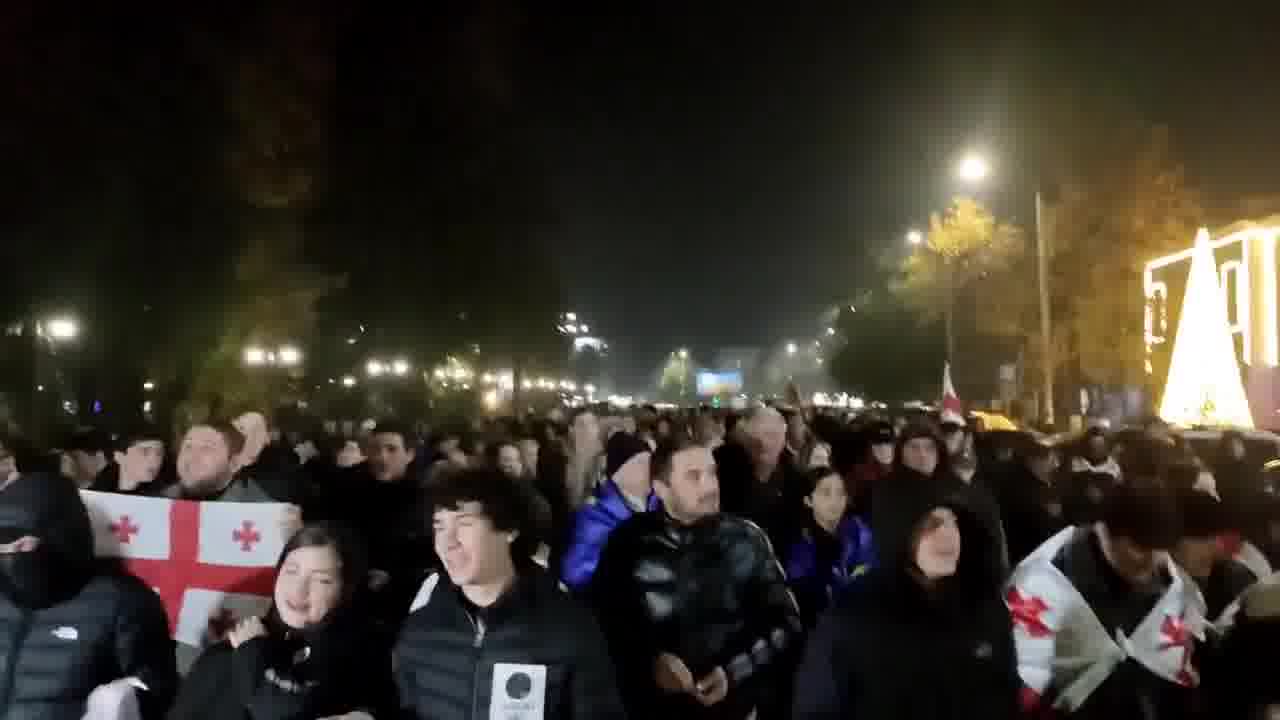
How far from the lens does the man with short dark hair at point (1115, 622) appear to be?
13.0 feet

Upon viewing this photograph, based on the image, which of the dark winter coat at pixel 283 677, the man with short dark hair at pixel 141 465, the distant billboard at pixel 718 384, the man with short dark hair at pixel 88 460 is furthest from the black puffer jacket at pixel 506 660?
the distant billboard at pixel 718 384

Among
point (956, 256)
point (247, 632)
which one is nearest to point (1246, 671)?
point (247, 632)

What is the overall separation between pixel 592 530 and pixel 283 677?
2.40 metres

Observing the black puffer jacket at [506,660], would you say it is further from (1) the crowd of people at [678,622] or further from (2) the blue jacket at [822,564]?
(2) the blue jacket at [822,564]

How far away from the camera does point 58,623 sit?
162 inches

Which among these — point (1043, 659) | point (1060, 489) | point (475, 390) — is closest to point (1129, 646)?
point (1043, 659)

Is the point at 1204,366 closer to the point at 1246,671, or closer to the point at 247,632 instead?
the point at 1246,671

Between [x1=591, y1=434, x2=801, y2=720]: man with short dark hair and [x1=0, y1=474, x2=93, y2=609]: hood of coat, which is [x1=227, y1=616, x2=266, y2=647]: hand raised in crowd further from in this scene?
[x1=591, y1=434, x2=801, y2=720]: man with short dark hair

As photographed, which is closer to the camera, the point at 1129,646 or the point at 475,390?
the point at 1129,646

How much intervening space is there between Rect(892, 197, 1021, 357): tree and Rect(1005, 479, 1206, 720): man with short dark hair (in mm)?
31232

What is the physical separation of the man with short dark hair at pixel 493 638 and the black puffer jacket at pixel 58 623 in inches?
45.4

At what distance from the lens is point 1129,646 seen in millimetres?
3990

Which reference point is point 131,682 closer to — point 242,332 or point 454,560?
point 454,560

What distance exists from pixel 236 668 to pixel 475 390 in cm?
3928
